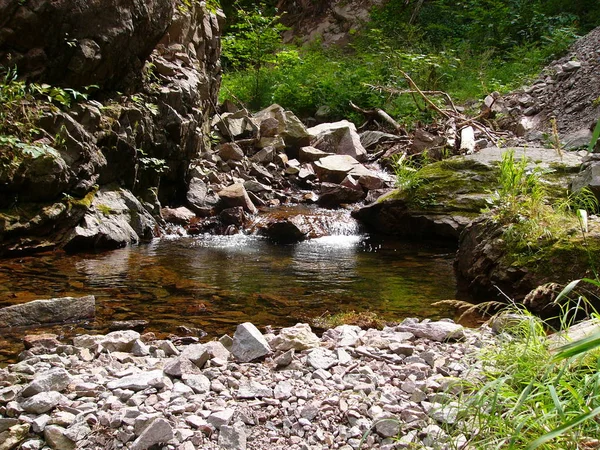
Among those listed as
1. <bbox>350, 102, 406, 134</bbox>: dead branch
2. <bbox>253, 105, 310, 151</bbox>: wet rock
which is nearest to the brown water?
<bbox>253, 105, 310, 151</bbox>: wet rock

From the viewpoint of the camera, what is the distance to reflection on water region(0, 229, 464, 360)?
479 cm

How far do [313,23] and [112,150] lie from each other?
17.8 metres

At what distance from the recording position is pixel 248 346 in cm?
322

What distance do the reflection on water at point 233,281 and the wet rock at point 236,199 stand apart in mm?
1641

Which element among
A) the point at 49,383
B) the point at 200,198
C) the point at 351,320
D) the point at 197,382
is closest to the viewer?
the point at 49,383

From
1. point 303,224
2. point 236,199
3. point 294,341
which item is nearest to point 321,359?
point 294,341

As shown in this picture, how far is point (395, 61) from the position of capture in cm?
1642

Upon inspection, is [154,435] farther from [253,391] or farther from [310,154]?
[310,154]

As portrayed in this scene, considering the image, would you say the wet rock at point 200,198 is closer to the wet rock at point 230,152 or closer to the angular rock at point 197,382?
the wet rock at point 230,152

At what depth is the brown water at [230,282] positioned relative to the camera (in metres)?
4.73

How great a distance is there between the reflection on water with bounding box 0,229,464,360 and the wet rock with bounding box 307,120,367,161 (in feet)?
16.5

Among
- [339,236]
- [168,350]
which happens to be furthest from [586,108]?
[168,350]

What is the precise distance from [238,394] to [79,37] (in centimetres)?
620

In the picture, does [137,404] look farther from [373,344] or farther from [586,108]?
[586,108]
